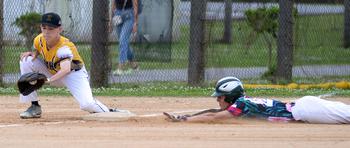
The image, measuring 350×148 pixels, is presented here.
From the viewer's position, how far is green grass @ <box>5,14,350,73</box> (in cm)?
1691

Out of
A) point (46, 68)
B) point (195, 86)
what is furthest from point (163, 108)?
point (195, 86)

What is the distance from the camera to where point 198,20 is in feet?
54.2

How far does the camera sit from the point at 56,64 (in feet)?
37.1

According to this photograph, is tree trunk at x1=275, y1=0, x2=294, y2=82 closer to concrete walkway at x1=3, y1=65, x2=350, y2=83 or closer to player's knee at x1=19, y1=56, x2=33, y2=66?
concrete walkway at x1=3, y1=65, x2=350, y2=83

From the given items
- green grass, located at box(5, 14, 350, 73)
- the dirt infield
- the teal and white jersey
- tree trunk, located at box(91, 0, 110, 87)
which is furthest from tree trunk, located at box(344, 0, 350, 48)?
the teal and white jersey

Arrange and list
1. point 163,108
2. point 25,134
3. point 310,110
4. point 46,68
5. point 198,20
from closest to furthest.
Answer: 1. point 25,134
2. point 310,110
3. point 46,68
4. point 163,108
5. point 198,20

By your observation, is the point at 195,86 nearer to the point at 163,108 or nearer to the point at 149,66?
the point at 149,66

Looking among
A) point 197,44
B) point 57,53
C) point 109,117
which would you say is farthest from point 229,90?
point 197,44

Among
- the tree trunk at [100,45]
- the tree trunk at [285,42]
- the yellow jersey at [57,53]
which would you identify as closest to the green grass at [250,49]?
the tree trunk at [100,45]

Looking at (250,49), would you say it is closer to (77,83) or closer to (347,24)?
(347,24)

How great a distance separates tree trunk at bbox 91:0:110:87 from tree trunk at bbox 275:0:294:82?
3166 millimetres

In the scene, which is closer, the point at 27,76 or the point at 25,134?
the point at 25,134

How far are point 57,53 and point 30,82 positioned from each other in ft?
1.50

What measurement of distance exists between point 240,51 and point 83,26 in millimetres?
3234
